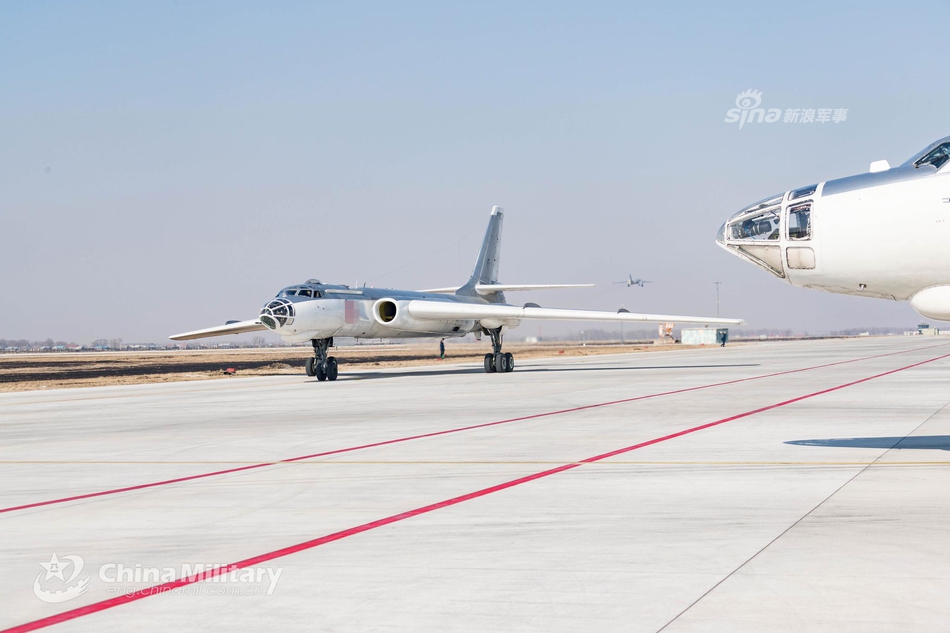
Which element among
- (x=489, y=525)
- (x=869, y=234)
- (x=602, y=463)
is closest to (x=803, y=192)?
(x=869, y=234)

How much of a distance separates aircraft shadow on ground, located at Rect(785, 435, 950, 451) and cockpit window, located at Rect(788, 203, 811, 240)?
3.90 metres

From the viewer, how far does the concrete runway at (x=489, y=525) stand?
4730mm

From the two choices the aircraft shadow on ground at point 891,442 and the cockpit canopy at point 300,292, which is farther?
the cockpit canopy at point 300,292

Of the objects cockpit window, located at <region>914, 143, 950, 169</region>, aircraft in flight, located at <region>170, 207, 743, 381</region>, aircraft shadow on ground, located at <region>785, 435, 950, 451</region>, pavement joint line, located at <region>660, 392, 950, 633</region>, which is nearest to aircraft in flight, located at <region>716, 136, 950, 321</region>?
cockpit window, located at <region>914, 143, 950, 169</region>

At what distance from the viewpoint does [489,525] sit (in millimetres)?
6828

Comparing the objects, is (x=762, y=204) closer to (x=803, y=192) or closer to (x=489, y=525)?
(x=803, y=192)

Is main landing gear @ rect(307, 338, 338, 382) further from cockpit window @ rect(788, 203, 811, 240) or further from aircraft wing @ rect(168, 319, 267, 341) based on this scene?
cockpit window @ rect(788, 203, 811, 240)

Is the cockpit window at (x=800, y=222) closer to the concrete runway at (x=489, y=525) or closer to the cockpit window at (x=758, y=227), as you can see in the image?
the cockpit window at (x=758, y=227)

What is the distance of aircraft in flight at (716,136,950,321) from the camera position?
8.08 m

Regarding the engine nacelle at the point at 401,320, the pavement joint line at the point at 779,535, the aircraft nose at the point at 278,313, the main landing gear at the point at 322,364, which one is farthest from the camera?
the engine nacelle at the point at 401,320

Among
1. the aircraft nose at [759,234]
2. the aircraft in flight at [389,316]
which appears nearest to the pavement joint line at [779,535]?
the aircraft nose at [759,234]

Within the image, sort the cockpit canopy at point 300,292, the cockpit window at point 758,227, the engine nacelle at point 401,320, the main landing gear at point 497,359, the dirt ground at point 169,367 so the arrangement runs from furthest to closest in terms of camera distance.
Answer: the dirt ground at point 169,367, the main landing gear at point 497,359, the engine nacelle at point 401,320, the cockpit canopy at point 300,292, the cockpit window at point 758,227

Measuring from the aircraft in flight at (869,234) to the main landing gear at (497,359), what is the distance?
27.5 metres

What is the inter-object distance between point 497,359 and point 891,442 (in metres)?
25.0
